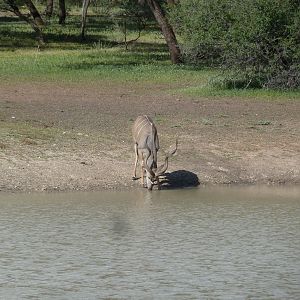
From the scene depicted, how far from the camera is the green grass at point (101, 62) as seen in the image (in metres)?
25.5

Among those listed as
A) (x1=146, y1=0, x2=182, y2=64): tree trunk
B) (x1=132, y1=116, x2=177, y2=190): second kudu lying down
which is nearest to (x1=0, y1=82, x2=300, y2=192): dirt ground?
(x1=132, y1=116, x2=177, y2=190): second kudu lying down

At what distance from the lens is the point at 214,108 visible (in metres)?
21.0

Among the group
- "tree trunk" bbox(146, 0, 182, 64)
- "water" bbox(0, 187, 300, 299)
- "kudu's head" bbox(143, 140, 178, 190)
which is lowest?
"water" bbox(0, 187, 300, 299)

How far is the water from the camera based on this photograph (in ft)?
30.1

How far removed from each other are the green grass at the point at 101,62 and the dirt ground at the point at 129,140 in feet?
8.65

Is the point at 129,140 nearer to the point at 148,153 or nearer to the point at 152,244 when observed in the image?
the point at 148,153

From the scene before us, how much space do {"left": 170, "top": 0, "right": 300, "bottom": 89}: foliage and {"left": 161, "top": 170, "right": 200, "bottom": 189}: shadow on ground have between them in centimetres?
881

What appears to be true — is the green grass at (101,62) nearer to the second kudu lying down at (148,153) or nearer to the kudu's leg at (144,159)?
the second kudu lying down at (148,153)

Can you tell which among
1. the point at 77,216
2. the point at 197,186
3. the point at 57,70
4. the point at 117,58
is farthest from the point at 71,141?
the point at 117,58

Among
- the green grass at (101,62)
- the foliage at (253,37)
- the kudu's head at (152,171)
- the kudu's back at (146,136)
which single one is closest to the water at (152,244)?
the kudu's head at (152,171)

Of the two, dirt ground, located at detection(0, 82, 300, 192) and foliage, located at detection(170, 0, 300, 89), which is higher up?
foliage, located at detection(170, 0, 300, 89)

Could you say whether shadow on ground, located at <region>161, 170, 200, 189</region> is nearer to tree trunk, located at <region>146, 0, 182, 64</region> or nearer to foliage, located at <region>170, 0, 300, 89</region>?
foliage, located at <region>170, 0, 300, 89</region>

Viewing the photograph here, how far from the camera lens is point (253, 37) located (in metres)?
23.5

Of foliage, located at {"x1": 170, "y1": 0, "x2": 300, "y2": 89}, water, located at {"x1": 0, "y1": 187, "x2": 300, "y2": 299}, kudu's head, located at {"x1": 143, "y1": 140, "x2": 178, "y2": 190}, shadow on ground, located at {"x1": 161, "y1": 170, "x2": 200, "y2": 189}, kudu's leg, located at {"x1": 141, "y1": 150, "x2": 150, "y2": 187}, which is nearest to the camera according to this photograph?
water, located at {"x1": 0, "y1": 187, "x2": 300, "y2": 299}
